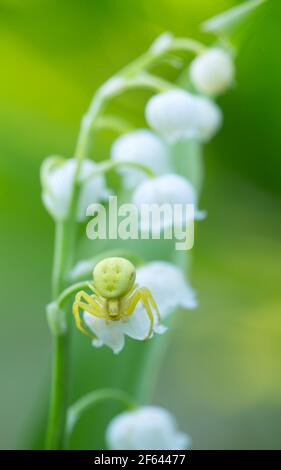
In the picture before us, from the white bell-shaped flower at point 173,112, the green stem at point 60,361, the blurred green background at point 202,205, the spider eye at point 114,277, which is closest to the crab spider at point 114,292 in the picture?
the spider eye at point 114,277

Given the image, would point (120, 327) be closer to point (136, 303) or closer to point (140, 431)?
point (136, 303)

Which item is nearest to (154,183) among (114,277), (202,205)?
(114,277)

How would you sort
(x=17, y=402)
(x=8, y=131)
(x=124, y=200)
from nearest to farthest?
(x=124, y=200) → (x=17, y=402) → (x=8, y=131)

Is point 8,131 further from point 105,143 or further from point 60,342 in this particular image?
point 60,342

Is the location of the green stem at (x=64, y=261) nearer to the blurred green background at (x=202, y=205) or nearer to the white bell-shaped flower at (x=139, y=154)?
the white bell-shaped flower at (x=139, y=154)

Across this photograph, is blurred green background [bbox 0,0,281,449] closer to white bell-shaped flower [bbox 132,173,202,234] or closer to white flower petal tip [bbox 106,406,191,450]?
white flower petal tip [bbox 106,406,191,450]
